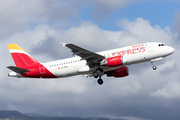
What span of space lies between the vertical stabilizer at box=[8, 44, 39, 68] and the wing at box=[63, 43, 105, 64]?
1148 centimetres

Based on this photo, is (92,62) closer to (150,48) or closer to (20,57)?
(150,48)

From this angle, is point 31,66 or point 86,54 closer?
point 86,54

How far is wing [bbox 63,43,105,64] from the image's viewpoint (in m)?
46.6

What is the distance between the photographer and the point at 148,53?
160 ft

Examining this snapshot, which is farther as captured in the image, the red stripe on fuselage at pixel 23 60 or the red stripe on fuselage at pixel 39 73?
the red stripe on fuselage at pixel 23 60

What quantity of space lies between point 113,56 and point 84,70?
6255mm

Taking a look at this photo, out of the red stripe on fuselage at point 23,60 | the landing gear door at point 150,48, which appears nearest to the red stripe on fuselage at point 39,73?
the red stripe on fuselage at point 23,60

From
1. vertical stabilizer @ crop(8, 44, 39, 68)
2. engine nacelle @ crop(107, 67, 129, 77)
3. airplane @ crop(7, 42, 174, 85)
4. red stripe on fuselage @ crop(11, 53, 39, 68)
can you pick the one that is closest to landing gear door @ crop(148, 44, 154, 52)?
airplane @ crop(7, 42, 174, 85)

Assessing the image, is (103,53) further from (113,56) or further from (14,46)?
(14,46)

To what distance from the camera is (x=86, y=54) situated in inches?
1930

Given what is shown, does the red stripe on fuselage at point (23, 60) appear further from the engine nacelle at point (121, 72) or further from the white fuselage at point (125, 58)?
the engine nacelle at point (121, 72)

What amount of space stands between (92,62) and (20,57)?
16252 mm

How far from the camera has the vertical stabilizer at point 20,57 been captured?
55.2 m

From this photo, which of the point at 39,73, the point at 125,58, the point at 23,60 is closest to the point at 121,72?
the point at 125,58
